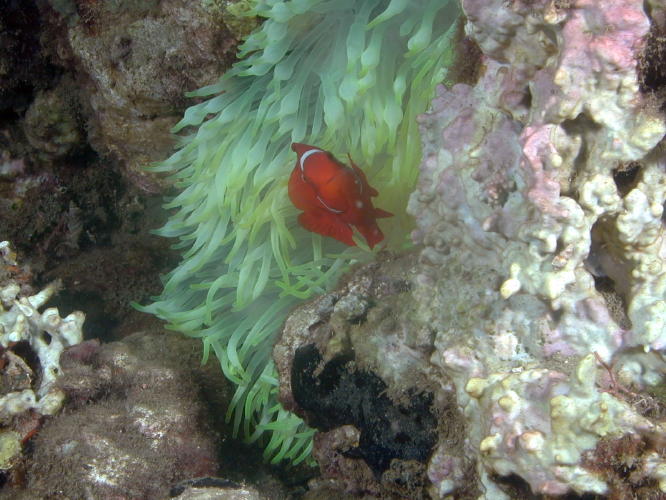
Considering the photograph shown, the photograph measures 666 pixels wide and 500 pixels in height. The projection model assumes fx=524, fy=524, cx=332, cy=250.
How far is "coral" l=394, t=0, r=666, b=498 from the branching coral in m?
0.52

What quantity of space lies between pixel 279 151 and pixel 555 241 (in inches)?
61.0

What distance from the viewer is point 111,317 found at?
349cm

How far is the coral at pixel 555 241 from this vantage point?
3.98ft

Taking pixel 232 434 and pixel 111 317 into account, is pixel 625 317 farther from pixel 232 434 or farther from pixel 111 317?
pixel 111 317

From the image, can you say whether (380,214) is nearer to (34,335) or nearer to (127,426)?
(127,426)

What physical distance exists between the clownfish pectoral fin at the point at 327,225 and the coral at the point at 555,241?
0.67m

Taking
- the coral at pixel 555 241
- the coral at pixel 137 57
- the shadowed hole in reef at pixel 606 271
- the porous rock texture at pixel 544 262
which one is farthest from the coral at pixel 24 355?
the shadowed hole in reef at pixel 606 271

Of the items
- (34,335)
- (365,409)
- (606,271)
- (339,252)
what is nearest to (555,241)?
(606,271)

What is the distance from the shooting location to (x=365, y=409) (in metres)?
1.92

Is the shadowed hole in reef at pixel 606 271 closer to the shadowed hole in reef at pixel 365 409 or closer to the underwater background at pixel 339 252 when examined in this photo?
the underwater background at pixel 339 252

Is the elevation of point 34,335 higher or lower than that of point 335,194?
lower

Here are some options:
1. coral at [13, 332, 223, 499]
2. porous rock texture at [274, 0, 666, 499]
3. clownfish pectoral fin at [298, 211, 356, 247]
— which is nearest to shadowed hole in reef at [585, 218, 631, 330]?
porous rock texture at [274, 0, 666, 499]

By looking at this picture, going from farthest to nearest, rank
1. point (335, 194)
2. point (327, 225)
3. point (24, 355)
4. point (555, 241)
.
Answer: point (24, 355) → point (327, 225) → point (335, 194) → point (555, 241)

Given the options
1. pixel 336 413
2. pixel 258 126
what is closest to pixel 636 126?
pixel 336 413
